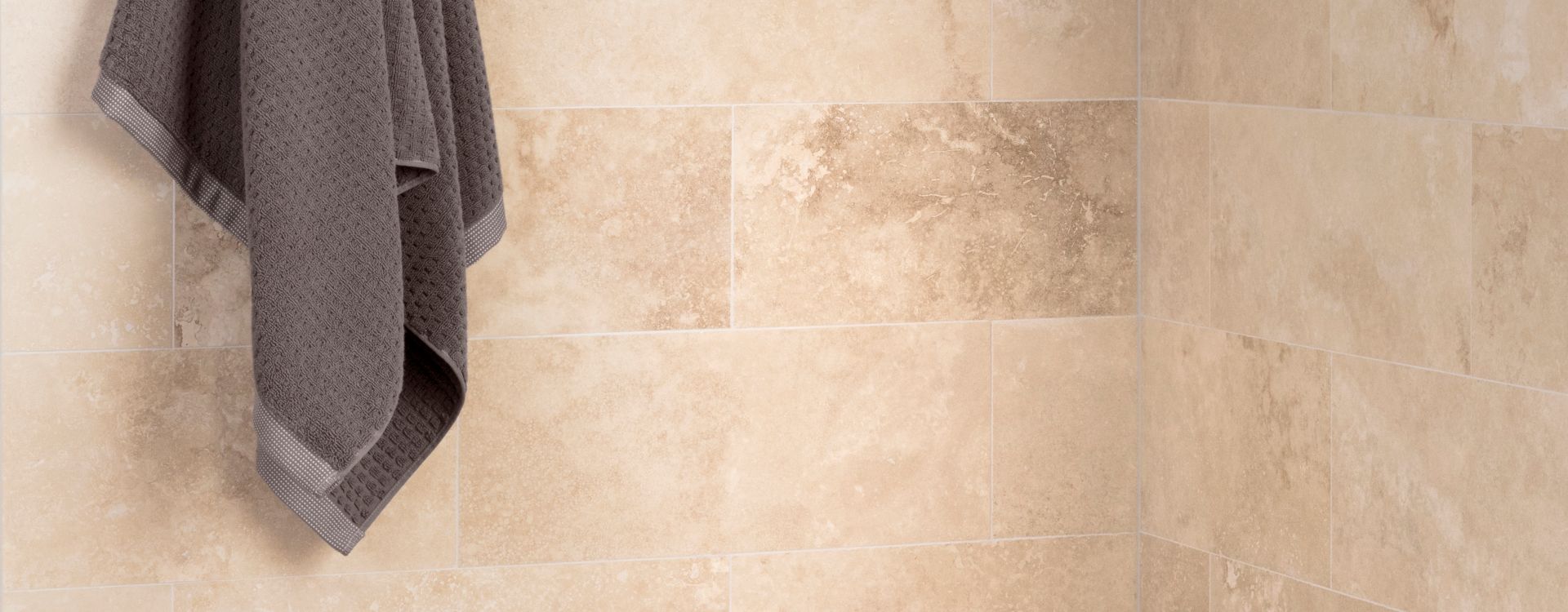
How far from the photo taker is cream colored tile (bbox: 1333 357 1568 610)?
1.26 m

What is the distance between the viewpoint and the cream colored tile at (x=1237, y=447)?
1551 mm

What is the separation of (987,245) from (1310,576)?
1.74 feet

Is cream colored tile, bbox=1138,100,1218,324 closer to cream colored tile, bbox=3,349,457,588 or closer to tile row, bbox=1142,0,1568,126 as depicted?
tile row, bbox=1142,0,1568,126

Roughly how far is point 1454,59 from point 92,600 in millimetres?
1475

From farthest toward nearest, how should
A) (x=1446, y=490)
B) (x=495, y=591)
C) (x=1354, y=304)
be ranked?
(x=495, y=591), (x=1354, y=304), (x=1446, y=490)

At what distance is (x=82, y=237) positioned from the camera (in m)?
1.54

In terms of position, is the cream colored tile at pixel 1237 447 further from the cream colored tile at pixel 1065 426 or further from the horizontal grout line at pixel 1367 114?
the horizontal grout line at pixel 1367 114

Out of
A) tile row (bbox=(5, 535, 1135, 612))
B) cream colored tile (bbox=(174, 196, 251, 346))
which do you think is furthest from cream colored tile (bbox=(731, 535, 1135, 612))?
cream colored tile (bbox=(174, 196, 251, 346))

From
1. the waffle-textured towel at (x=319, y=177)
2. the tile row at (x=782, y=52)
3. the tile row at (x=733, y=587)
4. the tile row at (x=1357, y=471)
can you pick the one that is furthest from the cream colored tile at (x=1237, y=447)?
the waffle-textured towel at (x=319, y=177)

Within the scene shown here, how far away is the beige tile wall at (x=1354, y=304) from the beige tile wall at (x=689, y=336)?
10 cm

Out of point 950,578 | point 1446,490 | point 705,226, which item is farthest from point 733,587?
point 1446,490

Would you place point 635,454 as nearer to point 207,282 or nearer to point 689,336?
point 689,336

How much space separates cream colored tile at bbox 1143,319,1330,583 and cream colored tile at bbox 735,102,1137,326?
134 mm

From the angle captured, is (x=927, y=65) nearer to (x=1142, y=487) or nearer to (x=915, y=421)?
(x=915, y=421)
